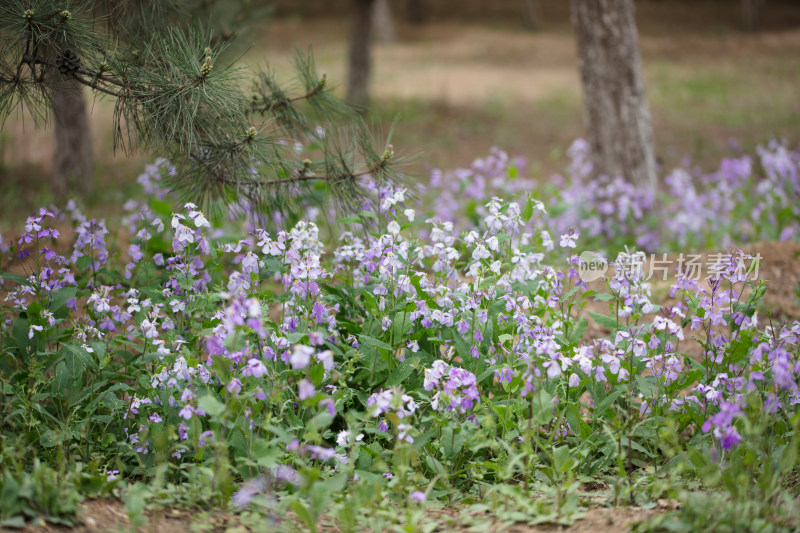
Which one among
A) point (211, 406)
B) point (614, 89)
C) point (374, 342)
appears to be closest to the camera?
point (211, 406)

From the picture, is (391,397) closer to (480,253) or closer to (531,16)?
(480,253)

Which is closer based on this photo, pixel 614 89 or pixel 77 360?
pixel 77 360

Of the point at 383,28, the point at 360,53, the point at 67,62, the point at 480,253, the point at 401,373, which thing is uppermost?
the point at 383,28

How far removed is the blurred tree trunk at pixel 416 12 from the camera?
2458 cm

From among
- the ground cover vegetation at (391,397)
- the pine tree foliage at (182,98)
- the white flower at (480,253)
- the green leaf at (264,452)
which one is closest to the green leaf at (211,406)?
the ground cover vegetation at (391,397)

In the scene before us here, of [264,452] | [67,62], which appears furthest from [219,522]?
[67,62]

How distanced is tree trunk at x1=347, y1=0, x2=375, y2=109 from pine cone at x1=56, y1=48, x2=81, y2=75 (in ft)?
25.9

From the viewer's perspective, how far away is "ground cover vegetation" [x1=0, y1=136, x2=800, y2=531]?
2.05 metres

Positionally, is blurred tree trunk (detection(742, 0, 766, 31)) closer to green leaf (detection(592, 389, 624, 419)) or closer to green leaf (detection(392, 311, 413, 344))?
green leaf (detection(592, 389, 624, 419))

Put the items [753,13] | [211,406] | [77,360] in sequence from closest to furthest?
[211,406], [77,360], [753,13]

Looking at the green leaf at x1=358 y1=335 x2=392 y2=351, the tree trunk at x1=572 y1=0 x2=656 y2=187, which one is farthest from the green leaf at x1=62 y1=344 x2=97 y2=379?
the tree trunk at x1=572 y1=0 x2=656 y2=187

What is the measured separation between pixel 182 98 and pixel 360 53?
8.60 m

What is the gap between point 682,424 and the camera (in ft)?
8.57

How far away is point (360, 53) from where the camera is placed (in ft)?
35.9
